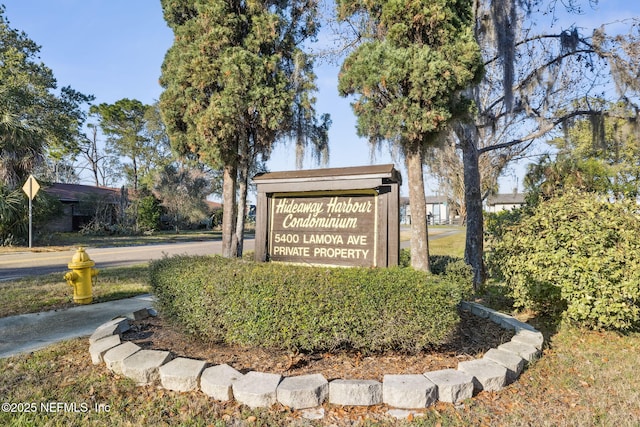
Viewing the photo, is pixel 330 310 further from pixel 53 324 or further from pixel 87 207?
pixel 87 207

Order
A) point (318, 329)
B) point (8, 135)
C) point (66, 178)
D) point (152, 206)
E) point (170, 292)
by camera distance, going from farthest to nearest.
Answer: point (66, 178)
point (152, 206)
point (8, 135)
point (170, 292)
point (318, 329)

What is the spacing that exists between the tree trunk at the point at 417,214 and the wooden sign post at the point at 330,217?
0.95 m

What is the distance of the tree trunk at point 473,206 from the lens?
662cm

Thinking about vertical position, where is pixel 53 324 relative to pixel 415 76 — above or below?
below

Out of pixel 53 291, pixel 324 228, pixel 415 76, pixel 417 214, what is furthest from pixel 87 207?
pixel 415 76

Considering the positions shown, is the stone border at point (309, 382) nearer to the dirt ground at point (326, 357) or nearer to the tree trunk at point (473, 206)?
the dirt ground at point (326, 357)

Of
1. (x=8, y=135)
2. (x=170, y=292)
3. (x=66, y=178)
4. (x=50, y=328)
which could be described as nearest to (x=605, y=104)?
(x=170, y=292)

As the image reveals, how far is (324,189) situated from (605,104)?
7.34 m

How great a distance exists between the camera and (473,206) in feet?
22.1

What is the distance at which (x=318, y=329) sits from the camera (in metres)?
3.11

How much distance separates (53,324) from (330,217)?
3705mm

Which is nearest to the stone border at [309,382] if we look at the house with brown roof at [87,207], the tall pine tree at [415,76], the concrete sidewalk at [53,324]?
the concrete sidewalk at [53,324]

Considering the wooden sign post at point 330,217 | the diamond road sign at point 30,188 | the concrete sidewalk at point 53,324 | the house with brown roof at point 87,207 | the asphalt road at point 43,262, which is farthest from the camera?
the house with brown roof at point 87,207

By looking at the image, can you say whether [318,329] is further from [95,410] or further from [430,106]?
[430,106]
